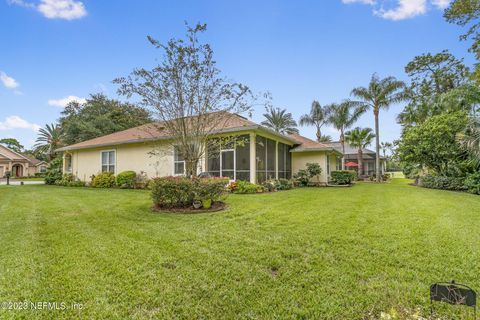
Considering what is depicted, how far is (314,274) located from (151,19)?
11301 mm

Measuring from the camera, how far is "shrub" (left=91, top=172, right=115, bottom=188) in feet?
51.0

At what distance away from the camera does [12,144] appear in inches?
2109

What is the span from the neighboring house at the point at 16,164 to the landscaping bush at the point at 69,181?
1969 cm

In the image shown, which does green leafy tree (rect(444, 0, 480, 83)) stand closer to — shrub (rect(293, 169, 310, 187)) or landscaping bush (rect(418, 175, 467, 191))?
landscaping bush (rect(418, 175, 467, 191))

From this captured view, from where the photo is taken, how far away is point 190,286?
2793 millimetres

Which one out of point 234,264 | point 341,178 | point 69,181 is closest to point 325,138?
point 341,178

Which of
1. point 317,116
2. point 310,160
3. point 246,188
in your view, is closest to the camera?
point 246,188

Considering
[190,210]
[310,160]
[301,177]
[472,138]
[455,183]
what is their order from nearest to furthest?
[190,210], [472,138], [455,183], [301,177], [310,160]

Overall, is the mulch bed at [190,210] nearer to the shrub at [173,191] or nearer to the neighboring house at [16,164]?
the shrub at [173,191]

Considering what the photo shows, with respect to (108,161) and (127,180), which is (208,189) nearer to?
(127,180)

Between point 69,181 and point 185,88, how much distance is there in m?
15.4

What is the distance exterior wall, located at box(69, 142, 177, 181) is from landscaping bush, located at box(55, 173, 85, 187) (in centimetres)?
39

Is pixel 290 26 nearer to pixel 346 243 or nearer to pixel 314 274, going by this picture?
pixel 346 243

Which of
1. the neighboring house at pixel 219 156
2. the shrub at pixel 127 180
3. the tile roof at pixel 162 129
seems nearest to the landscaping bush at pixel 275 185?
the neighboring house at pixel 219 156
